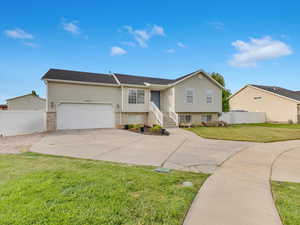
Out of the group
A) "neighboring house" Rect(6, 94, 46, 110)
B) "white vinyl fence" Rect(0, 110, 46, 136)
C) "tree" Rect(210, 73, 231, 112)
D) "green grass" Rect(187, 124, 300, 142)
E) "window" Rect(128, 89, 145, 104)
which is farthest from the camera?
"tree" Rect(210, 73, 231, 112)

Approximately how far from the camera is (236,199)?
271cm

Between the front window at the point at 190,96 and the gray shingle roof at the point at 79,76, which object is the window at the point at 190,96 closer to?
the front window at the point at 190,96

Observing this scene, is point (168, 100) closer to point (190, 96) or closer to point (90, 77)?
point (190, 96)

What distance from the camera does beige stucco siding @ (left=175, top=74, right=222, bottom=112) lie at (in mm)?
15812

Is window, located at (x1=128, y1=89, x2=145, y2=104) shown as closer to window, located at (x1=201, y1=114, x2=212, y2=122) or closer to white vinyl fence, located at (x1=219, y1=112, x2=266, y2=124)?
window, located at (x1=201, y1=114, x2=212, y2=122)

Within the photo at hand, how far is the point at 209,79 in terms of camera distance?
17.3 metres

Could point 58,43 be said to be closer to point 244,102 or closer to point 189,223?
point 189,223

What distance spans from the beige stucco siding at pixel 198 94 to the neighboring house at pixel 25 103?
17.4 meters

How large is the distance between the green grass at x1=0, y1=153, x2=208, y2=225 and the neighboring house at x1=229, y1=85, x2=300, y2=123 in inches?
955

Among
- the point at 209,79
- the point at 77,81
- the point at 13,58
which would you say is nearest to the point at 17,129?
the point at 77,81

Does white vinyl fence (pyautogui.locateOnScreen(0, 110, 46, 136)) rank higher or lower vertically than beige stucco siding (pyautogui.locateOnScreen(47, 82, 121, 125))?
lower

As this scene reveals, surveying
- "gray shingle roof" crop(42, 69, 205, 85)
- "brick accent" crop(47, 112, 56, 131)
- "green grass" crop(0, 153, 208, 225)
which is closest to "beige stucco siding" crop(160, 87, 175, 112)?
"gray shingle roof" crop(42, 69, 205, 85)

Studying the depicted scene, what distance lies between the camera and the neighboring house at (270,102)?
2055cm

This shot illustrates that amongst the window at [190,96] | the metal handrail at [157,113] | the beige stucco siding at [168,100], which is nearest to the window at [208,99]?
the window at [190,96]
